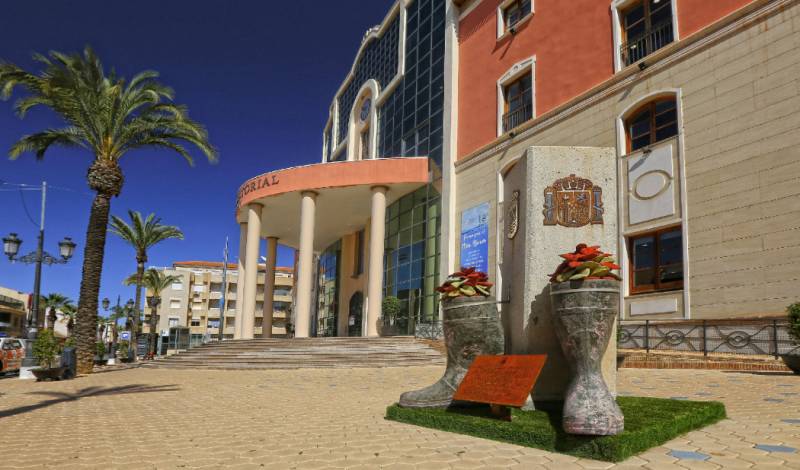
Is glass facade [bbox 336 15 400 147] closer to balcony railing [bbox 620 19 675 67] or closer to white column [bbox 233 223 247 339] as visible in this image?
white column [bbox 233 223 247 339]

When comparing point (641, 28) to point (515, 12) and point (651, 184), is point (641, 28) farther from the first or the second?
point (515, 12)

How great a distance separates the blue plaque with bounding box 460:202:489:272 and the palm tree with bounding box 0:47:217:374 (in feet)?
37.3

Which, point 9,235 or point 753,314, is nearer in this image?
point 753,314

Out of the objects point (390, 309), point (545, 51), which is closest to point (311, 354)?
point (390, 309)

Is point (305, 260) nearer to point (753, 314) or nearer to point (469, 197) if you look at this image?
point (469, 197)

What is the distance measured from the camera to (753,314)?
499 inches

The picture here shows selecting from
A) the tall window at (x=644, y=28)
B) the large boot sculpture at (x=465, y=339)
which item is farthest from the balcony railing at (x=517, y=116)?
the large boot sculpture at (x=465, y=339)

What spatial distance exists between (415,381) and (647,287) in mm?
7442

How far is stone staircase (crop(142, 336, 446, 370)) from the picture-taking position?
1859 centimetres

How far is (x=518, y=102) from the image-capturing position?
22.3 metres

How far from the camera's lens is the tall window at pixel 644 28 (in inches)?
651

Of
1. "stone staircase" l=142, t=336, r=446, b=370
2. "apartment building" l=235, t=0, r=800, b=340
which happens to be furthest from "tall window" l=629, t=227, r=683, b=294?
"stone staircase" l=142, t=336, r=446, b=370

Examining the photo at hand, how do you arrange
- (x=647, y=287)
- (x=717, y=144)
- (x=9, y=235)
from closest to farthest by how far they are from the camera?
(x=717, y=144) < (x=647, y=287) < (x=9, y=235)

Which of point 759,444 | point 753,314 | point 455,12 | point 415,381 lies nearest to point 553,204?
point 759,444
